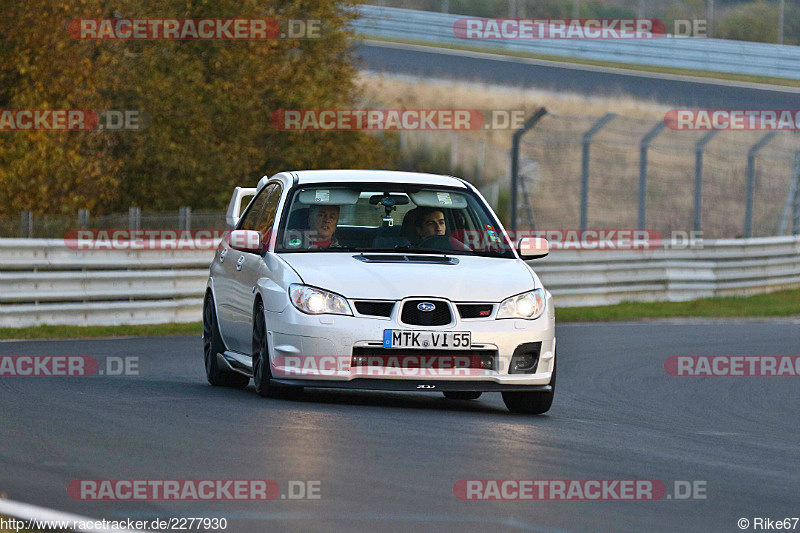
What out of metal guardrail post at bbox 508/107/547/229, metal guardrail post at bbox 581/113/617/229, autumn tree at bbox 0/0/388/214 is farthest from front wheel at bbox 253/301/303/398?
autumn tree at bbox 0/0/388/214

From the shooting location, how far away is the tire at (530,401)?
9.94 metres

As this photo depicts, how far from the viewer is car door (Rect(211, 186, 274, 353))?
1069 centimetres

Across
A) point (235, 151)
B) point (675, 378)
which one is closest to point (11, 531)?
point (675, 378)

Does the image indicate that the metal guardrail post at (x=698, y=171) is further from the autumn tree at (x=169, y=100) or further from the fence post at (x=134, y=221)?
the fence post at (x=134, y=221)

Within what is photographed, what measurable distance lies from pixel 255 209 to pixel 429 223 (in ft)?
6.17

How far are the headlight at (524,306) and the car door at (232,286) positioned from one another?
179 centimetres

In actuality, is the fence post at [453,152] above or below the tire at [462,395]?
below

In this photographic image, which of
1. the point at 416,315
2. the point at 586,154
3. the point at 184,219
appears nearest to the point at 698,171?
the point at 586,154

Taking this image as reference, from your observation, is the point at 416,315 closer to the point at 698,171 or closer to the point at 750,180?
the point at 698,171

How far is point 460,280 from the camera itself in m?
9.55

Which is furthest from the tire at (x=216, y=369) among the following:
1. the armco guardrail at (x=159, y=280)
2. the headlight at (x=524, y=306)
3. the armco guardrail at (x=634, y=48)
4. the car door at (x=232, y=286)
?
the armco guardrail at (x=634, y=48)

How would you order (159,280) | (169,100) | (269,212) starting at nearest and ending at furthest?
(269,212) → (159,280) → (169,100)

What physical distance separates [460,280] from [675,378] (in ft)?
15.3

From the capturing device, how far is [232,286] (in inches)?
433
